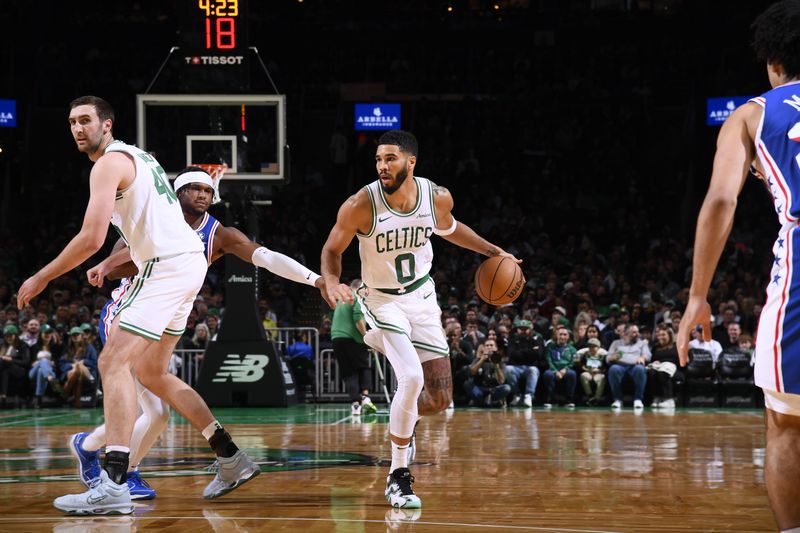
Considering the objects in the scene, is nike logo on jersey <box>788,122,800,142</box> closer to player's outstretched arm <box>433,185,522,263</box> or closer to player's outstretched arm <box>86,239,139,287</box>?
player's outstretched arm <box>433,185,522,263</box>

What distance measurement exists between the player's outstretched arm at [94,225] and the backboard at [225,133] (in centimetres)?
741

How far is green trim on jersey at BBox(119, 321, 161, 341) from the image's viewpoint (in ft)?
16.9

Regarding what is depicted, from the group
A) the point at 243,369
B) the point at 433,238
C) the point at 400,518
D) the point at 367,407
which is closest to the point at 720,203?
the point at 400,518

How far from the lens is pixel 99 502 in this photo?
4.95 meters

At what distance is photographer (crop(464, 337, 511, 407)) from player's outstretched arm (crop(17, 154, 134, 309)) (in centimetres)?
993

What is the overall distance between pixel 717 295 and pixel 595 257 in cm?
361

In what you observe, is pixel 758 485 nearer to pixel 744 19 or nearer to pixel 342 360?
pixel 342 360

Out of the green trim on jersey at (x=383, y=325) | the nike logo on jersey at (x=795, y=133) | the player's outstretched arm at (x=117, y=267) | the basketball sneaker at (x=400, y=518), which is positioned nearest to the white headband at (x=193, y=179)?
the player's outstretched arm at (x=117, y=267)

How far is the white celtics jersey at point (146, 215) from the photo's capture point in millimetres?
5266

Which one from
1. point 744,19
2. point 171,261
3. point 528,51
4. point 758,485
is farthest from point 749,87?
point 171,261

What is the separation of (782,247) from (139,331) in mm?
3303

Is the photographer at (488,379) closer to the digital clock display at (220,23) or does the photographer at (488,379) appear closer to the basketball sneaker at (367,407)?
the basketball sneaker at (367,407)

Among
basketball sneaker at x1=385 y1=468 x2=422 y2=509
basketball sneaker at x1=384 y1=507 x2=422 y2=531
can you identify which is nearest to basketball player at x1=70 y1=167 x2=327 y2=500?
basketball sneaker at x1=385 y1=468 x2=422 y2=509

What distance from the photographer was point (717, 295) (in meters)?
17.0
